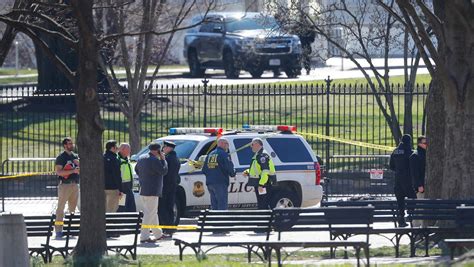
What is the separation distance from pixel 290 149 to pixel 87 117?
7.12 meters

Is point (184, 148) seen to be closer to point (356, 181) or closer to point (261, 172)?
point (261, 172)

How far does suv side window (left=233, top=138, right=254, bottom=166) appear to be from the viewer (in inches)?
813

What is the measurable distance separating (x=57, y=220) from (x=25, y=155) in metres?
9.95

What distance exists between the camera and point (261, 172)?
1944cm

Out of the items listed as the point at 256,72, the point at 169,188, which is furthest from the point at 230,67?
the point at 169,188

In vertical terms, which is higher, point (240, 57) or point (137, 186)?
point (240, 57)

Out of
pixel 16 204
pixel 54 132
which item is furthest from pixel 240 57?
pixel 16 204

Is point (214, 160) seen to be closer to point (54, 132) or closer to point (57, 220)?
point (57, 220)

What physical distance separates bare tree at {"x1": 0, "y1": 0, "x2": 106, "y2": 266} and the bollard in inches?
72.0

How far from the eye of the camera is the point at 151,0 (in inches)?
885

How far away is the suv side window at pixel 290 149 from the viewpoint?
20.9 m

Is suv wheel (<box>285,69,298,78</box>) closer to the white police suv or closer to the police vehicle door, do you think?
the white police suv

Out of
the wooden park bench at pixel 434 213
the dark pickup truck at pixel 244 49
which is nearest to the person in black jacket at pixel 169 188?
the wooden park bench at pixel 434 213

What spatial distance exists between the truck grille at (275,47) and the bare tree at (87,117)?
20.2 m
